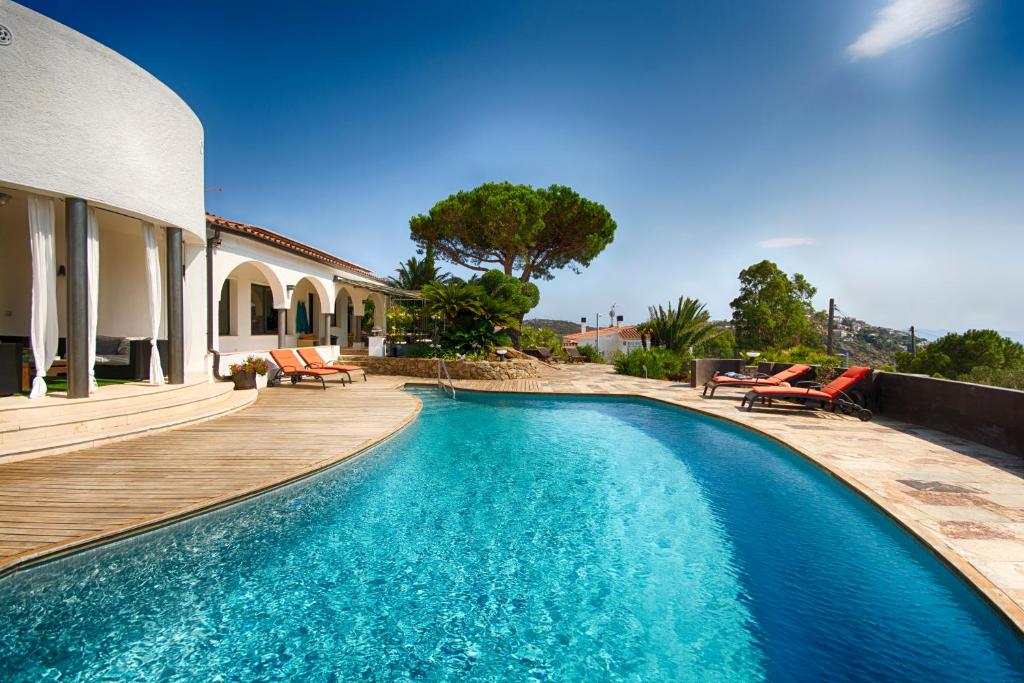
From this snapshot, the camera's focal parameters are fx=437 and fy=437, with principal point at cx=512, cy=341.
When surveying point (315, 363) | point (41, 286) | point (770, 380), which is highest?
point (41, 286)

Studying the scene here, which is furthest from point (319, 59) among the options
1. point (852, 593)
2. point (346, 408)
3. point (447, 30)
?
point (852, 593)

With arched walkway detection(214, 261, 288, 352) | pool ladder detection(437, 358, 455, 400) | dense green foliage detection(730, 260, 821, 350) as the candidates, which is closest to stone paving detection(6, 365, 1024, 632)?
pool ladder detection(437, 358, 455, 400)

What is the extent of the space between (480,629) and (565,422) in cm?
723

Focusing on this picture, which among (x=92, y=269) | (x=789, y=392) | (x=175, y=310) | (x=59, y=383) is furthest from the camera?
(x=789, y=392)

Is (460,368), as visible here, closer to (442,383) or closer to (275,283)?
(442,383)

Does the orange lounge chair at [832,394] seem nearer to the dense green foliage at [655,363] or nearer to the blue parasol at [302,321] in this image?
the dense green foliage at [655,363]

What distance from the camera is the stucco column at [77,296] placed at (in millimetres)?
6621

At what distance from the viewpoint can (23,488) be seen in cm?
444

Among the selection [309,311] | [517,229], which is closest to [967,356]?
[517,229]

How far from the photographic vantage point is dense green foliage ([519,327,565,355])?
25281mm

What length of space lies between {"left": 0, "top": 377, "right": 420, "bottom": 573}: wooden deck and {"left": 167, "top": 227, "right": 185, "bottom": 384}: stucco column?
1594mm

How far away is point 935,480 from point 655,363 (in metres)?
12.5

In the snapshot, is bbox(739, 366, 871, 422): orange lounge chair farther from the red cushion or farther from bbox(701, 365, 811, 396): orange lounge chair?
bbox(701, 365, 811, 396): orange lounge chair

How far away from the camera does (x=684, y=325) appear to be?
62.0ft
